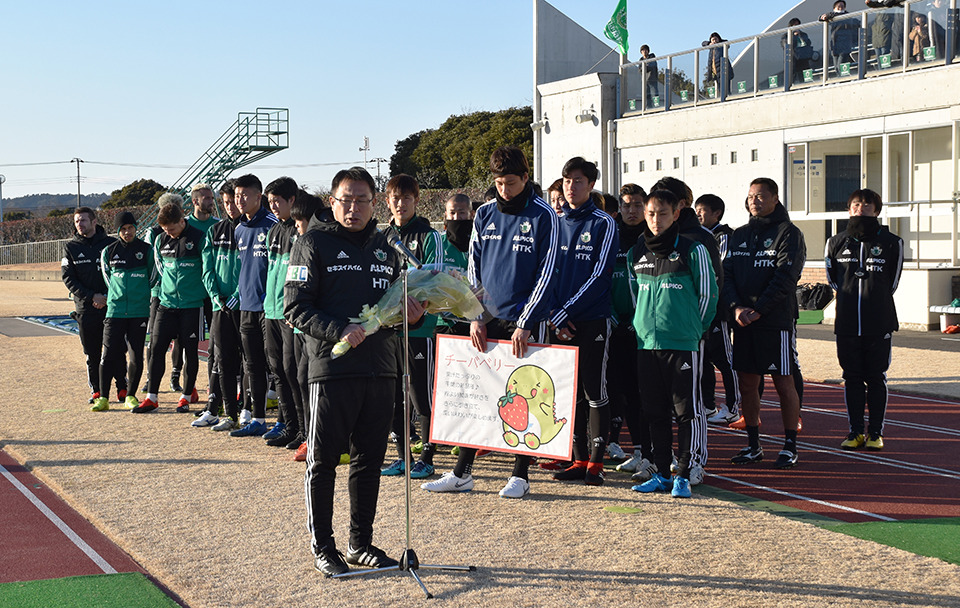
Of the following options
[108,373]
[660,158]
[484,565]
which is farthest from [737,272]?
[660,158]

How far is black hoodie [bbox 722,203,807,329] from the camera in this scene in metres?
7.75

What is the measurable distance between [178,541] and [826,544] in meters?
3.77

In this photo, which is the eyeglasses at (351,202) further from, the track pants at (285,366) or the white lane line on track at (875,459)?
the white lane line on track at (875,459)

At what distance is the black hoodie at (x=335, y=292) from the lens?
505 cm

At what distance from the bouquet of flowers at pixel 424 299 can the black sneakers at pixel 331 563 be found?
106cm

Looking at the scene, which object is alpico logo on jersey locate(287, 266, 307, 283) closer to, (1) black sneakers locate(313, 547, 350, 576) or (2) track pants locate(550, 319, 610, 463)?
(1) black sneakers locate(313, 547, 350, 576)

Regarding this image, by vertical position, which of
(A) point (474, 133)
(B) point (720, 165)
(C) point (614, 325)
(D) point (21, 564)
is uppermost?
(A) point (474, 133)

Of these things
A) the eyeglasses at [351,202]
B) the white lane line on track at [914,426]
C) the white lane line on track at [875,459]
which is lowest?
the white lane line on track at [875,459]

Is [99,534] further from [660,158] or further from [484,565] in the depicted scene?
[660,158]

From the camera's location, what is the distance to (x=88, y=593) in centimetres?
497

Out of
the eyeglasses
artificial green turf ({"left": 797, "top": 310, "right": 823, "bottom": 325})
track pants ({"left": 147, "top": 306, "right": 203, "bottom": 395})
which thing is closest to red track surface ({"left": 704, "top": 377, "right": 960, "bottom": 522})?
the eyeglasses

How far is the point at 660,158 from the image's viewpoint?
27906 millimetres

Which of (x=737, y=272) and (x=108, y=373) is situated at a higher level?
(x=737, y=272)

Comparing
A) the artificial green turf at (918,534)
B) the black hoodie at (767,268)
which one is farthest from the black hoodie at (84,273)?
the artificial green turf at (918,534)
